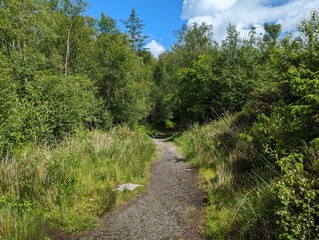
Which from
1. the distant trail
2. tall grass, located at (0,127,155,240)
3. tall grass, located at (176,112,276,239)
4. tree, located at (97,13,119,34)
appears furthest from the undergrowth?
tree, located at (97,13,119,34)

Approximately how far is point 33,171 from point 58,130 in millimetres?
5825

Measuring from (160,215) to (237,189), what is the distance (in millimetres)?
1645

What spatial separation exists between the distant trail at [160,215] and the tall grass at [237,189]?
323 millimetres

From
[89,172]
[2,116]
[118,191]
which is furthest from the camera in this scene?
[2,116]

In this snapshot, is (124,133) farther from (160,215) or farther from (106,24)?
(106,24)

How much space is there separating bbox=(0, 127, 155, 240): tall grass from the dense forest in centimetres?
3

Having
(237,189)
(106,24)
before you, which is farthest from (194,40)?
(237,189)

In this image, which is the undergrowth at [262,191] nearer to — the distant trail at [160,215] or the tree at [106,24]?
the distant trail at [160,215]

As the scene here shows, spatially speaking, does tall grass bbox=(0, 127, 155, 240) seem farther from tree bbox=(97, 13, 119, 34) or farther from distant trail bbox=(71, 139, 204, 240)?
tree bbox=(97, 13, 119, 34)

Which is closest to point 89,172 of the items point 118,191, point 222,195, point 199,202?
point 118,191

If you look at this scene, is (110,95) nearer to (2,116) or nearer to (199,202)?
(2,116)

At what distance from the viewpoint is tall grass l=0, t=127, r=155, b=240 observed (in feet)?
14.2

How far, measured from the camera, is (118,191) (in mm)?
6016

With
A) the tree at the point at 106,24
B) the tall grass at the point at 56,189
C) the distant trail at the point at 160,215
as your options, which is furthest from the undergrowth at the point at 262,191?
the tree at the point at 106,24
